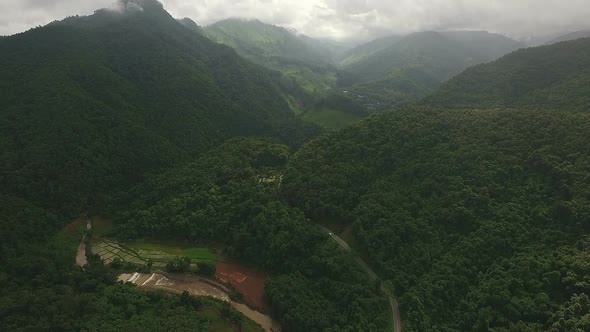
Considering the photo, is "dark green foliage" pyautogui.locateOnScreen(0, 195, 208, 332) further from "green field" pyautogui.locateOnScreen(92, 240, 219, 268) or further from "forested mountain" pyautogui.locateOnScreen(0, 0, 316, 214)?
"forested mountain" pyautogui.locateOnScreen(0, 0, 316, 214)

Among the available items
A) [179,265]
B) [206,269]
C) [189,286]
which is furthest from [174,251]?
[189,286]

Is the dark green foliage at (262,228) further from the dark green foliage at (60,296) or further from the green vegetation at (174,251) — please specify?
the dark green foliage at (60,296)

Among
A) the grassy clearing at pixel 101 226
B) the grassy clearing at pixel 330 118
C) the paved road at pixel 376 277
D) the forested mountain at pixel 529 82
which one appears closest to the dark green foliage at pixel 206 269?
the paved road at pixel 376 277

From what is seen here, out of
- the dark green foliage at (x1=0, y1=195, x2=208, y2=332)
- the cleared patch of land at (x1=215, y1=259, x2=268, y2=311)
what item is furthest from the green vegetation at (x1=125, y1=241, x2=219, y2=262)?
the dark green foliage at (x1=0, y1=195, x2=208, y2=332)

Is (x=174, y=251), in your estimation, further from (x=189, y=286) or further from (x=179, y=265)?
(x=189, y=286)

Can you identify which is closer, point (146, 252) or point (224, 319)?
point (224, 319)
